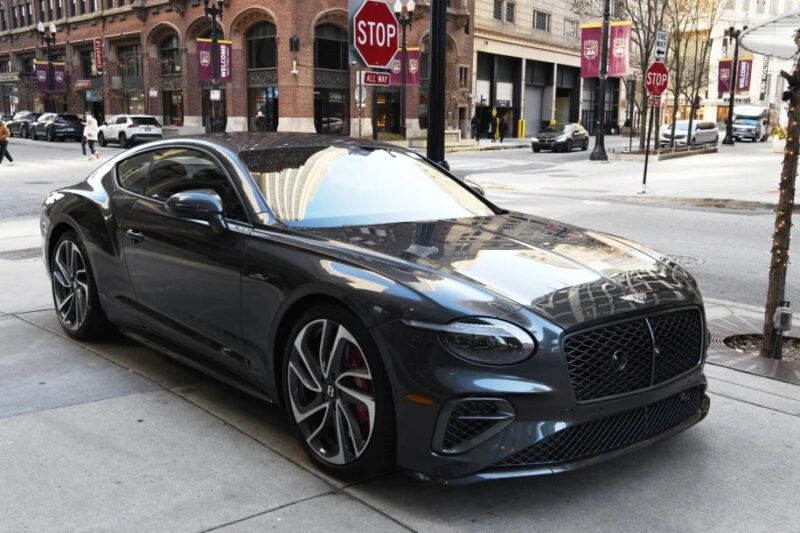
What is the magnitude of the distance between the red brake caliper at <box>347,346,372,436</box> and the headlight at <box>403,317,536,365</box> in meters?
0.47

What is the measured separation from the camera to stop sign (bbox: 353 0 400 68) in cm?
955

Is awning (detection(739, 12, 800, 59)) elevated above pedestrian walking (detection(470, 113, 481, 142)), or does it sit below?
above

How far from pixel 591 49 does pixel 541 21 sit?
32623 millimetres

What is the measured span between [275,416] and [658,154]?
30241 mm

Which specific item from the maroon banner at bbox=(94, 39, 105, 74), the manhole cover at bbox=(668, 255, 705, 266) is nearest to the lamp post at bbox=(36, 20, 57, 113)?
the maroon banner at bbox=(94, 39, 105, 74)

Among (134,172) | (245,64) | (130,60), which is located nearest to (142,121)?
(245,64)

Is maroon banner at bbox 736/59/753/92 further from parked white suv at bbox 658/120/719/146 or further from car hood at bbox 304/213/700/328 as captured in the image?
car hood at bbox 304/213/700/328

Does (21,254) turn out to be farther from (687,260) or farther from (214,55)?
(214,55)

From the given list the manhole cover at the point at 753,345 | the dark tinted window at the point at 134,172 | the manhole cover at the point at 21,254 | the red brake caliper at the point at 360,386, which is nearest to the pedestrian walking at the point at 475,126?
the manhole cover at the point at 21,254

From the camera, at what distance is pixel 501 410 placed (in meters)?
2.96

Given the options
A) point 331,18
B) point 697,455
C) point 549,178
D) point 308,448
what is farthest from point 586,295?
point 331,18

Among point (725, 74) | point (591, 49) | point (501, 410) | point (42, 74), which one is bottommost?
point (501, 410)

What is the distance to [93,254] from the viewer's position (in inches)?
209

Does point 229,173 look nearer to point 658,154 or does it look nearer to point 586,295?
point 586,295
